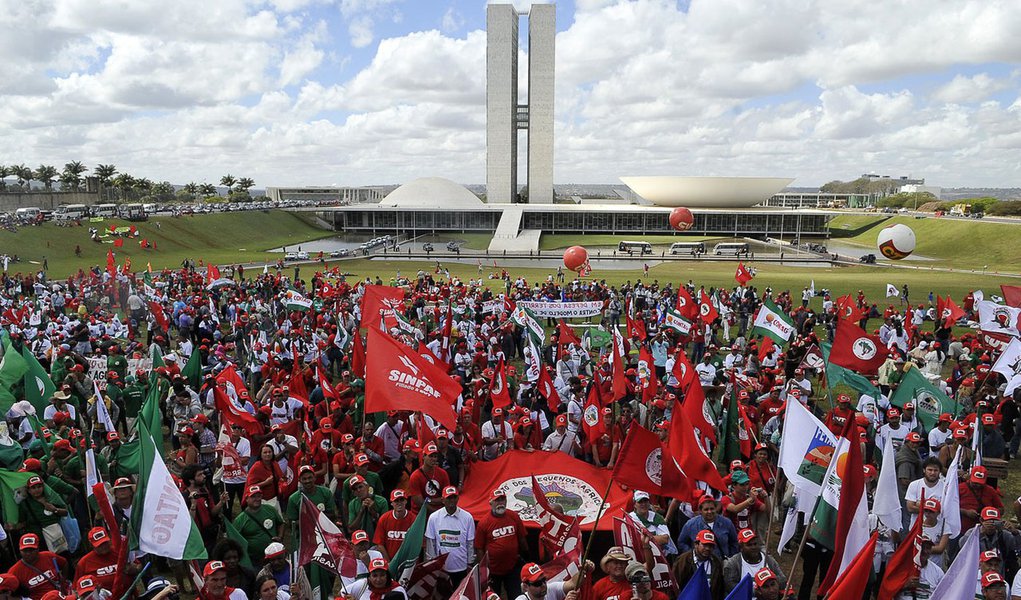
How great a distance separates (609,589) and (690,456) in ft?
5.83

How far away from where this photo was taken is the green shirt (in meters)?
6.30

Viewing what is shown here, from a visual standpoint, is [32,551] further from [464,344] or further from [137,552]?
[464,344]

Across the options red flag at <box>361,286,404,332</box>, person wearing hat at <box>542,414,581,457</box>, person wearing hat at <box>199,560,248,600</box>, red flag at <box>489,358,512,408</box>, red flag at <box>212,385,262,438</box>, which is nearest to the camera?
person wearing hat at <box>199,560,248,600</box>

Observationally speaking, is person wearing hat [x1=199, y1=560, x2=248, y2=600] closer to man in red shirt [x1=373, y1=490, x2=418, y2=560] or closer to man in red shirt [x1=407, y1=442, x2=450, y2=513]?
man in red shirt [x1=373, y1=490, x2=418, y2=560]

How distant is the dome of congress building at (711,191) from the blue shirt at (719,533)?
91.1m

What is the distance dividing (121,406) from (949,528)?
462 inches

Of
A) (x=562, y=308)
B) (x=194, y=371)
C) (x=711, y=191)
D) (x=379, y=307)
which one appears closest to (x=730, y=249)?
(x=711, y=191)

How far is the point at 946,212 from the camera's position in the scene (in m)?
93.9

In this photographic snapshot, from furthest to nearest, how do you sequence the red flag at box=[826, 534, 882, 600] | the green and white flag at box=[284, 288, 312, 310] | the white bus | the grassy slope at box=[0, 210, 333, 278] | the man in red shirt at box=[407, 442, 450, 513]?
the white bus
the grassy slope at box=[0, 210, 333, 278]
the green and white flag at box=[284, 288, 312, 310]
the man in red shirt at box=[407, 442, 450, 513]
the red flag at box=[826, 534, 882, 600]

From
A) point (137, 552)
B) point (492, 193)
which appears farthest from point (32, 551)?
point (492, 193)

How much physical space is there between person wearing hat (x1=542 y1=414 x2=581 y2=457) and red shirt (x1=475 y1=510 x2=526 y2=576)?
2753 mm

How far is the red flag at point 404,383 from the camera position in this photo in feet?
27.4

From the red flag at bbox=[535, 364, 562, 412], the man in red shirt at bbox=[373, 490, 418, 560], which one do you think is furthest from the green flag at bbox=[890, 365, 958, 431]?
the man in red shirt at bbox=[373, 490, 418, 560]

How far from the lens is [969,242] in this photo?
62844 mm
